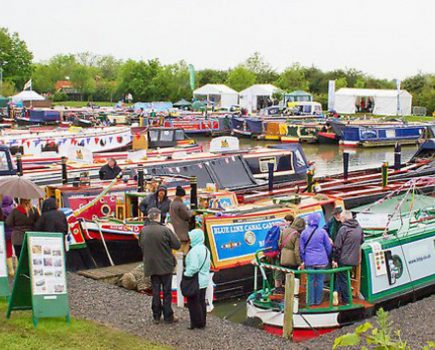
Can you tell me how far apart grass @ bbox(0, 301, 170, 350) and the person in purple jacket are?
2.89 m

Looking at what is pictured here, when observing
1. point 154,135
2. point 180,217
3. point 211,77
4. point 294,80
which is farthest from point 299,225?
point 211,77

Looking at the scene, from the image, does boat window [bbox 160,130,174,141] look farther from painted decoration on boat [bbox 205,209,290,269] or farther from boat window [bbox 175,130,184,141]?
painted decoration on boat [bbox 205,209,290,269]

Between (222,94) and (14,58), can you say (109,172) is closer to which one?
(222,94)

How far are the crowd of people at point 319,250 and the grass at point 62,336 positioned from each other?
289cm

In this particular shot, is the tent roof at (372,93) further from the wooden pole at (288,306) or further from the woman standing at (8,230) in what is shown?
the wooden pole at (288,306)

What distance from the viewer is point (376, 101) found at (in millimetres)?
81125

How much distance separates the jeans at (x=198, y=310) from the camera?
1036 cm

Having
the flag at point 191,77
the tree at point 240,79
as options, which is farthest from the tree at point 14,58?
the tree at point 240,79

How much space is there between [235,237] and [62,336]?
525 cm

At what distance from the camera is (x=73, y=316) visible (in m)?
10.9

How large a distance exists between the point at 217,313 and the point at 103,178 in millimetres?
8202

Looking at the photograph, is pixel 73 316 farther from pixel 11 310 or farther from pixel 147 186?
pixel 147 186

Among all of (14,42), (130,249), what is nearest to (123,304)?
(130,249)

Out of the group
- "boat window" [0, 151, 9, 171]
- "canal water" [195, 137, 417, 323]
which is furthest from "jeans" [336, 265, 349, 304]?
"canal water" [195, 137, 417, 323]
